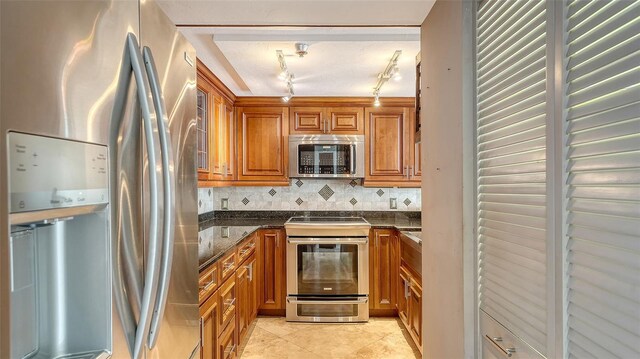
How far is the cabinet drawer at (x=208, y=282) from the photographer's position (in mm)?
1638

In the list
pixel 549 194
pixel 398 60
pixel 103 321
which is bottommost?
pixel 103 321

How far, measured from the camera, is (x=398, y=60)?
233 cm

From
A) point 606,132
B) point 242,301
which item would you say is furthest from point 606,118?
point 242,301

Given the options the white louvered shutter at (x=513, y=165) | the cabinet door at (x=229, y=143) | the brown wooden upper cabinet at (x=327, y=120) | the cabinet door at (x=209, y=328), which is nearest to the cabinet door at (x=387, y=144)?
the brown wooden upper cabinet at (x=327, y=120)

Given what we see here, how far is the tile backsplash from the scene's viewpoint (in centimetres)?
377

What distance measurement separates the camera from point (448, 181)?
1.23 meters

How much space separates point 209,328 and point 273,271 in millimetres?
1422

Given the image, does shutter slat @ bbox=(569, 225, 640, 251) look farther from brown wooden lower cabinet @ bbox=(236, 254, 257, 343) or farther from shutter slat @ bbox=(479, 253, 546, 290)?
brown wooden lower cabinet @ bbox=(236, 254, 257, 343)

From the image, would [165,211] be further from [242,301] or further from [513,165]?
[242,301]

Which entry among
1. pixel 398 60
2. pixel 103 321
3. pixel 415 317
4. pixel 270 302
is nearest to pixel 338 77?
pixel 398 60

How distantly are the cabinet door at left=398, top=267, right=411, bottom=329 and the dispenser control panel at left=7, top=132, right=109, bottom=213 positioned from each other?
231 cm

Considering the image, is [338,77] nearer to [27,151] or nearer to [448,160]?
[448,160]

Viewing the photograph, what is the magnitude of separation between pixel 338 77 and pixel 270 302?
2.17 meters

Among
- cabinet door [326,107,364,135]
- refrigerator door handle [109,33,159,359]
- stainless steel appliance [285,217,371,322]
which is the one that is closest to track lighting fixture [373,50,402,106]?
cabinet door [326,107,364,135]
